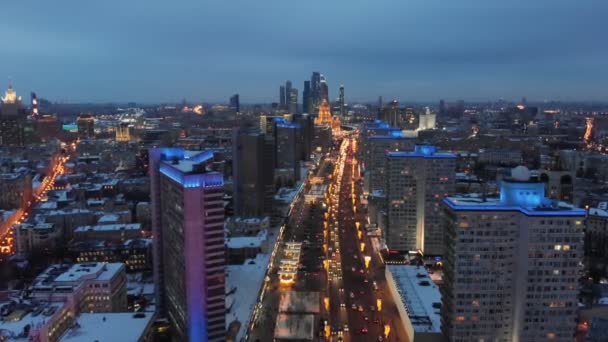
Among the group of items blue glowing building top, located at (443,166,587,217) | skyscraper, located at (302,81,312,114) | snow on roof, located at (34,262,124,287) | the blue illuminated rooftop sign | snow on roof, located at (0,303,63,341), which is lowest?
snow on roof, located at (0,303,63,341)

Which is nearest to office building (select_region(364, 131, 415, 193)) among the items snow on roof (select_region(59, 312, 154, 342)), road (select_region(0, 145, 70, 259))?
snow on roof (select_region(59, 312, 154, 342))

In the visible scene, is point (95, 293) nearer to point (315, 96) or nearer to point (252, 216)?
point (252, 216)

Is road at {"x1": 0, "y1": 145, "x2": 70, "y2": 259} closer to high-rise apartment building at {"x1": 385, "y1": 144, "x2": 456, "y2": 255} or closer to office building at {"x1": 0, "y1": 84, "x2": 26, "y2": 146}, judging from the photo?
office building at {"x1": 0, "y1": 84, "x2": 26, "y2": 146}

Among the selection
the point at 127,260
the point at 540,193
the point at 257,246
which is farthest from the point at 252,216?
the point at 540,193

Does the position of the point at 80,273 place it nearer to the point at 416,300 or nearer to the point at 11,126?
the point at 416,300

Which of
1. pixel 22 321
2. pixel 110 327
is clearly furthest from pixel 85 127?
pixel 110 327

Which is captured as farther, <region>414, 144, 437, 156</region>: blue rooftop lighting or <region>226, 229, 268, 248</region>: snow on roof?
<region>414, 144, 437, 156</region>: blue rooftop lighting

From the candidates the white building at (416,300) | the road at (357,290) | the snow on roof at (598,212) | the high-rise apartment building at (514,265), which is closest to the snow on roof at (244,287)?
the road at (357,290)
